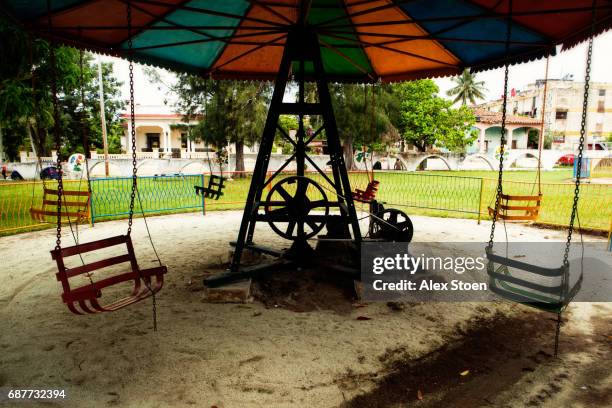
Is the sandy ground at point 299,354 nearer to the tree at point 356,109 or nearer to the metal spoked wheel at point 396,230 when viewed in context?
the metal spoked wheel at point 396,230

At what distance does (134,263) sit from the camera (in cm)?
446

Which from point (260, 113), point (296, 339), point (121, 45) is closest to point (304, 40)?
point (121, 45)

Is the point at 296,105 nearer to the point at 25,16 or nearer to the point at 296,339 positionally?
the point at 296,339

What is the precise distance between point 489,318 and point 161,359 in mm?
3931

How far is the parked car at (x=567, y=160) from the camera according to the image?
4357cm

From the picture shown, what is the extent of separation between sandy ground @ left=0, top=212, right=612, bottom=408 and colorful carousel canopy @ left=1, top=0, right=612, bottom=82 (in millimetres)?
3191

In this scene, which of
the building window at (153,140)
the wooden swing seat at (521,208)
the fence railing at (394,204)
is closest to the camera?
the wooden swing seat at (521,208)

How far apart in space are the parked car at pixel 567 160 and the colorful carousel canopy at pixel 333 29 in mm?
44798

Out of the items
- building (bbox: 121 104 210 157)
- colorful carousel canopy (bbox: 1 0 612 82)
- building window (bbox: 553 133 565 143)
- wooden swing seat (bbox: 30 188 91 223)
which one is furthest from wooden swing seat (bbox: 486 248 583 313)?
building window (bbox: 553 133 565 143)

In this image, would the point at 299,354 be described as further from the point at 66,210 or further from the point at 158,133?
the point at 158,133

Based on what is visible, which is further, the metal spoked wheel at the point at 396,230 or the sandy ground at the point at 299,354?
the metal spoked wheel at the point at 396,230

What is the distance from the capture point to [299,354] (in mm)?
3809

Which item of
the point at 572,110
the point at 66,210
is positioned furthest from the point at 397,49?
the point at 572,110

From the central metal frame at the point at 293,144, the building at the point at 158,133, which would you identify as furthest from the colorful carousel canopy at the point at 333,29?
the building at the point at 158,133
